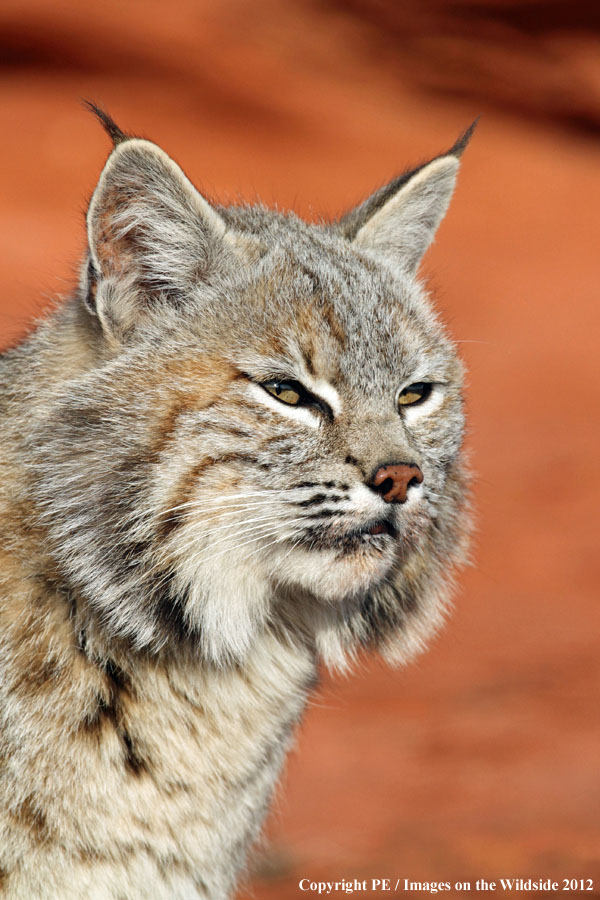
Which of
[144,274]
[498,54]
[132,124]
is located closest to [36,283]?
[132,124]

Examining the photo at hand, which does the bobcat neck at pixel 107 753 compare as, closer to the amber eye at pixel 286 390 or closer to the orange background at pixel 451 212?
the amber eye at pixel 286 390

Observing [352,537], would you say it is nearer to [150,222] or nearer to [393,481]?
[393,481]

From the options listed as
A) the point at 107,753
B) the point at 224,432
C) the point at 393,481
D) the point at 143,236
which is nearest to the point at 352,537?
the point at 393,481

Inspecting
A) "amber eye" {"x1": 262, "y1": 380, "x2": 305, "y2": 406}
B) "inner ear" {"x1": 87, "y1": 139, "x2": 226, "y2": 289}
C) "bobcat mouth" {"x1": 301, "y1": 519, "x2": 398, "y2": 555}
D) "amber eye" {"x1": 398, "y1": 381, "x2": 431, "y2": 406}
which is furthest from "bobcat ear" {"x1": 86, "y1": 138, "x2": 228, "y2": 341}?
"bobcat mouth" {"x1": 301, "y1": 519, "x2": 398, "y2": 555}

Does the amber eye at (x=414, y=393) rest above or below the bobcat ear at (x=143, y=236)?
below

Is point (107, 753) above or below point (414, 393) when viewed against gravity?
below

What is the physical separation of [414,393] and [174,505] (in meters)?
0.92

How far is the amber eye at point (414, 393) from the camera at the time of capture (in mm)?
3283

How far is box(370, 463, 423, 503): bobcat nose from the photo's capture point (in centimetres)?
286

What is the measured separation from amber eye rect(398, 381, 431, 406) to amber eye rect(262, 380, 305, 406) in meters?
0.38

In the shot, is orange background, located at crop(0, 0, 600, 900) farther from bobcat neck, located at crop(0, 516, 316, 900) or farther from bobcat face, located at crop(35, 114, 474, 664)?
bobcat face, located at crop(35, 114, 474, 664)

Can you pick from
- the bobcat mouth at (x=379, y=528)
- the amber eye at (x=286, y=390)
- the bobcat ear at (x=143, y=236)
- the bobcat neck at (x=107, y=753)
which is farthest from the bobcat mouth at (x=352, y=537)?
the bobcat ear at (x=143, y=236)

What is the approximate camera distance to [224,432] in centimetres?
292

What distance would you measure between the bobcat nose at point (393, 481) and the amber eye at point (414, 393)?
418 mm
